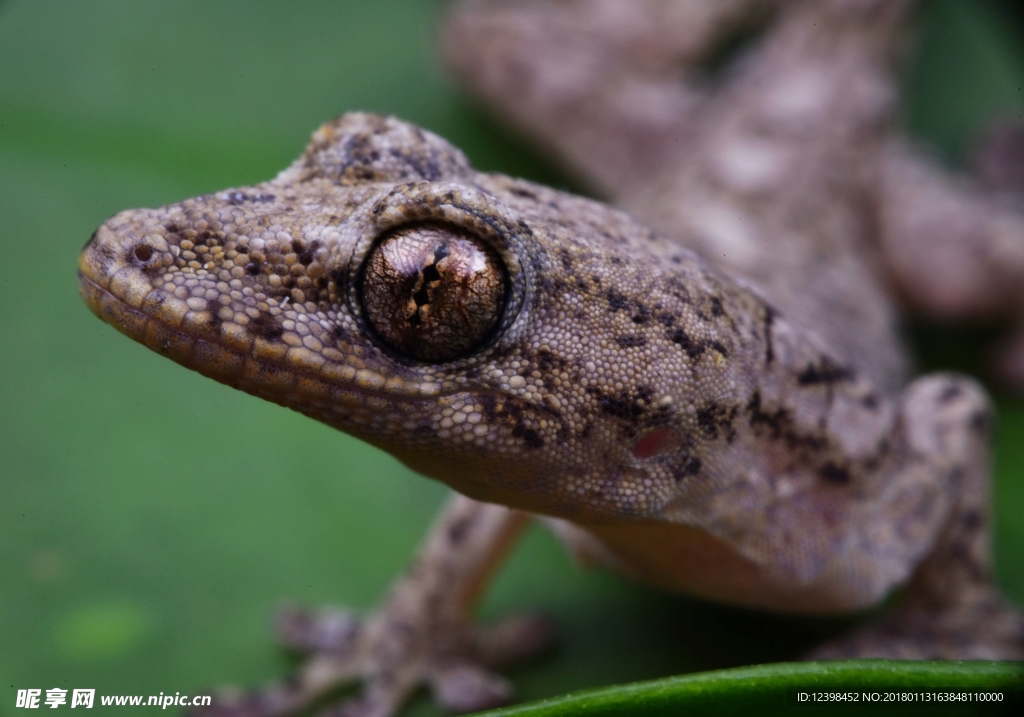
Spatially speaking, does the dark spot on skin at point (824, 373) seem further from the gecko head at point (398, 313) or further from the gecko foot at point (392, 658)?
the gecko foot at point (392, 658)

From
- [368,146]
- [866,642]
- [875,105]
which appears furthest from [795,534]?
[875,105]

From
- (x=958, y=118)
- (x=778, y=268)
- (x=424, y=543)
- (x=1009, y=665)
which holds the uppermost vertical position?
(x=958, y=118)

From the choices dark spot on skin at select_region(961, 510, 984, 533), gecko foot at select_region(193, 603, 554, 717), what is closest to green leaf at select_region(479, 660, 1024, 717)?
gecko foot at select_region(193, 603, 554, 717)

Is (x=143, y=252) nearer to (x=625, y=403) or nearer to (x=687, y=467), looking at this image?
(x=625, y=403)

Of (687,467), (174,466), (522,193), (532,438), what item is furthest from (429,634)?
(522,193)

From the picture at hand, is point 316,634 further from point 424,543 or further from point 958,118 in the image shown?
point 958,118

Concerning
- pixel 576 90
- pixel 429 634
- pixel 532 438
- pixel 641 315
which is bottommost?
pixel 429 634
